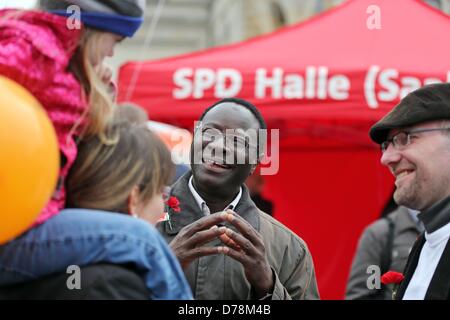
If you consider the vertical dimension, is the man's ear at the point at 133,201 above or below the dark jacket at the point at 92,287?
above

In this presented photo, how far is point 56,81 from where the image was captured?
198 cm

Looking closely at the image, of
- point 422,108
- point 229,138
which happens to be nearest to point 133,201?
point 229,138

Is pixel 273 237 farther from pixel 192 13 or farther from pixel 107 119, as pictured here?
pixel 192 13

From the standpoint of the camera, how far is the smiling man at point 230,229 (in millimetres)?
2654

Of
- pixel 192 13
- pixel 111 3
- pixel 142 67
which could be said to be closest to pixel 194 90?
pixel 142 67

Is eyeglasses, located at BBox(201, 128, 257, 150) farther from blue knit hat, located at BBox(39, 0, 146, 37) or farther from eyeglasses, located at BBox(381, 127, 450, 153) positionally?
blue knit hat, located at BBox(39, 0, 146, 37)

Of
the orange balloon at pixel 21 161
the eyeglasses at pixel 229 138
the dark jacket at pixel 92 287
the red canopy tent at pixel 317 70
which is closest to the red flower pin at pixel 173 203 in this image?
the eyeglasses at pixel 229 138

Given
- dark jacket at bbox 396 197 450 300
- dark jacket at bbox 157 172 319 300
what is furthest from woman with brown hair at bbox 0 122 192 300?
dark jacket at bbox 396 197 450 300

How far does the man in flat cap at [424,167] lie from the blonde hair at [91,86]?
1.33 meters

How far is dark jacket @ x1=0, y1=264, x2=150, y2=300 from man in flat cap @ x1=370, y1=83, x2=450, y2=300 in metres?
1.31

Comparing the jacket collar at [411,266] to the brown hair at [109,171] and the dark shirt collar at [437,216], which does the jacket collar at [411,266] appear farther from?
the brown hair at [109,171]

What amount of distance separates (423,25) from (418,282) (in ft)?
11.4

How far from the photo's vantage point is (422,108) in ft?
9.86

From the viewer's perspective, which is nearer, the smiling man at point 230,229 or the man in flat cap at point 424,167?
the smiling man at point 230,229
